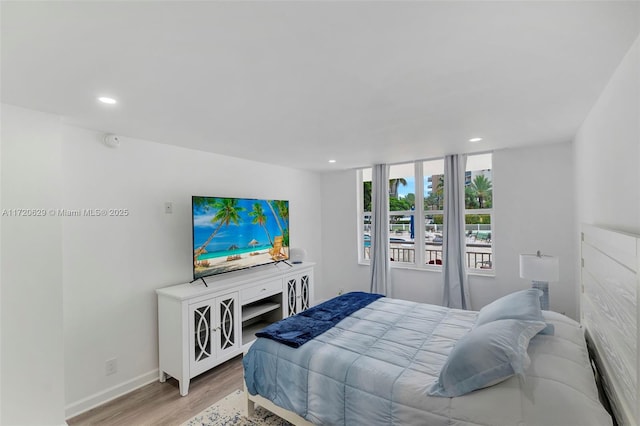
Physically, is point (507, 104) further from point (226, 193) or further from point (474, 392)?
point (226, 193)

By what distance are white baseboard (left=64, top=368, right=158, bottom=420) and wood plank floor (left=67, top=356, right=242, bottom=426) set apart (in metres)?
0.04

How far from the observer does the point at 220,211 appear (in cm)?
325

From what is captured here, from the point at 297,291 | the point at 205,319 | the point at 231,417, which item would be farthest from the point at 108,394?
the point at 297,291

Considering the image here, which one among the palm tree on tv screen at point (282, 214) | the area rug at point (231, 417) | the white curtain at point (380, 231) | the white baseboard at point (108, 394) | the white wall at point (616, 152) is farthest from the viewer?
the white curtain at point (380, 231)

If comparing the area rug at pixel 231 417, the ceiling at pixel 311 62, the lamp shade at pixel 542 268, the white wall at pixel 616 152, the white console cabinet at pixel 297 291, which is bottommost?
the area rug at pixel 231 417

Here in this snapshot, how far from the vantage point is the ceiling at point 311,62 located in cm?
111

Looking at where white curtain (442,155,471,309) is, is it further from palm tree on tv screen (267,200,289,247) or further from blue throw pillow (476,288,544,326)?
palm tree on tv screen (267,200,289,247)

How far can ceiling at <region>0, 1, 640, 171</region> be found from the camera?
1.11 m

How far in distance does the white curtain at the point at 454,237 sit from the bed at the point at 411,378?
1.29 m

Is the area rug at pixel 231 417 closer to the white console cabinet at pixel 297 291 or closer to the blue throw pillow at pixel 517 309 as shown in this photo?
the white console cabinet at pixel 297 291

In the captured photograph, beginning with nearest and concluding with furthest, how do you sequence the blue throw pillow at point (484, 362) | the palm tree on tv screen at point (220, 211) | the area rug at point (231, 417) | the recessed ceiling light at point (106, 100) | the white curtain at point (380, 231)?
the blue throw pillow at point (484, 362), the recessed ceiling light at point (106, 100), the area rug at point (231, 417), the palm tree on tv screen at point (220, 211), the white curtain at point (380, 231)

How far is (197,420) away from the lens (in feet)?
7.48

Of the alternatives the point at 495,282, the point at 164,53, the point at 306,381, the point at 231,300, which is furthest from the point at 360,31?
the point at 495,282

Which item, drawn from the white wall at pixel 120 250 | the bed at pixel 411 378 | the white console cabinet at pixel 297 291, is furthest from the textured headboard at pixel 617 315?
the white wall at pixel 120 250
